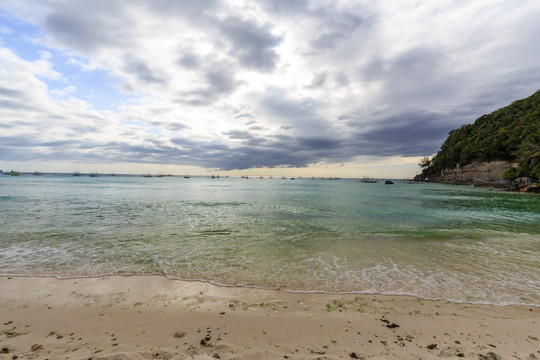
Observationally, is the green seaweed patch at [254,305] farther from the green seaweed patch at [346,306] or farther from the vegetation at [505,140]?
the vegetation at [505,140]

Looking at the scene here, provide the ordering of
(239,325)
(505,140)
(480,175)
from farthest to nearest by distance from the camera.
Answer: (480,175) < (505,140) < (239,325)

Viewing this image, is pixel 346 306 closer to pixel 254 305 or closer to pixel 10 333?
pixel 254 305

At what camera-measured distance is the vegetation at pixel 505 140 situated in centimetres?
7167

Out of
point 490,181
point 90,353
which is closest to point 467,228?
point 90,353

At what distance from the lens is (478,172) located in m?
108

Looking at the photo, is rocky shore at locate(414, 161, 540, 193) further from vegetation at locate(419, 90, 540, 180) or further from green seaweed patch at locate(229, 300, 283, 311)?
green seaweed patch at locate(229, 300, 283, 311)

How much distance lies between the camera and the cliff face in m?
95.5

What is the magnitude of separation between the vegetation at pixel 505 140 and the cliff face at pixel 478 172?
7.32 feet

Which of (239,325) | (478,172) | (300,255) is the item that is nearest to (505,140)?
(478,172)

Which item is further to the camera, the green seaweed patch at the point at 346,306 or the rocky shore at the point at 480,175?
the rocky shore at the point at 480,175

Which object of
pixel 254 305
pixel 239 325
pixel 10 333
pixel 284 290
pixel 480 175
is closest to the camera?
pixel 10 333

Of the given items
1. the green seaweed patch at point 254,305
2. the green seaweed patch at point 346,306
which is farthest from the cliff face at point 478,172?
the green seaweed patch at point 254,305

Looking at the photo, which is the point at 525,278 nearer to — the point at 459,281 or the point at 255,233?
the point at 459,281

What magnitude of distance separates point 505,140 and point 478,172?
68.1ft
